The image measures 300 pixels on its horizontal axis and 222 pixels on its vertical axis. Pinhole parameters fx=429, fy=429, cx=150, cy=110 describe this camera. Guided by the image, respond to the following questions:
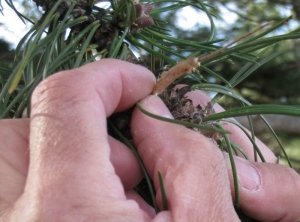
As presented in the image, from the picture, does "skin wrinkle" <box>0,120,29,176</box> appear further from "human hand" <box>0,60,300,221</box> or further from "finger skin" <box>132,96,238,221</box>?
"finger skin" <box>132,96,238,221</box>

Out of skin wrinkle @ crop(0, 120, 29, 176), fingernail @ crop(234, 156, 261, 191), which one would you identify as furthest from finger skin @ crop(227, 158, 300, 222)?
skin wrinkle @ crop(0, 120, 29, 176)

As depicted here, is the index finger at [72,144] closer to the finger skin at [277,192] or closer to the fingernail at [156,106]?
the fingernail at [156,106]

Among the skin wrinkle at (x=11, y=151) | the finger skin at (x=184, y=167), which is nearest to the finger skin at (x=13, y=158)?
the skin wrinkle at (x=11, y=151)

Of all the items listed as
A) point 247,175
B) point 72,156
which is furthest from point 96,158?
point 247,175

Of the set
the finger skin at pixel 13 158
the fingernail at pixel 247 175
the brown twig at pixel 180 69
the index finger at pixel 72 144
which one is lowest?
the fingernail at pixel 247 175

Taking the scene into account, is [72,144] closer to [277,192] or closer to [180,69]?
[180,69]

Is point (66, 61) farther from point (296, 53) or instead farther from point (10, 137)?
point (296, 53)
